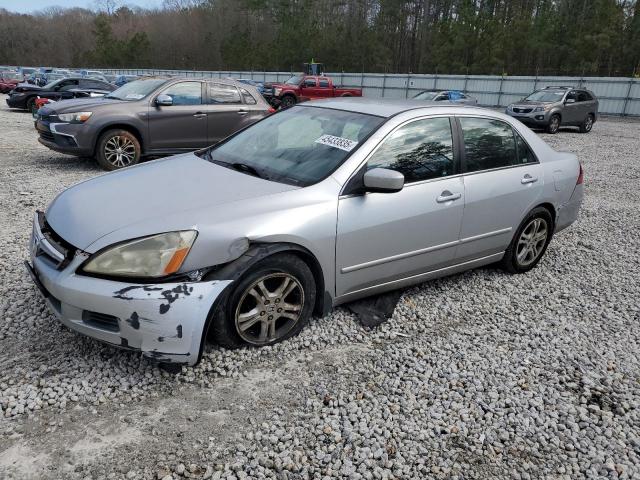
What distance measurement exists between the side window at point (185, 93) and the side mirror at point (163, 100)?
20 cm

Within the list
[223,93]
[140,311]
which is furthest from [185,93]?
[140,311]

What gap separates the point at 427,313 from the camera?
381 centimetres

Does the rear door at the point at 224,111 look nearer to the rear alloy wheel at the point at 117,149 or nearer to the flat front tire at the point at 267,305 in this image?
the rear alloy wheel at the point at 117,149

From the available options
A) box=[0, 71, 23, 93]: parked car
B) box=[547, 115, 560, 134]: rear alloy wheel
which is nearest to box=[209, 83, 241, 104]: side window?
box=[547, 115, 560, 134]: rear alloy wheel

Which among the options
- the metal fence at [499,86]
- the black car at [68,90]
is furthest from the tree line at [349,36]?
the black car at [68,90]

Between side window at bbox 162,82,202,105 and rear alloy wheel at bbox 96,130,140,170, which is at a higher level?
side window at bbox 162,82,202,105

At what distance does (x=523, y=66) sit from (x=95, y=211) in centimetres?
5254

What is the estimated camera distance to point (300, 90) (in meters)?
24.6

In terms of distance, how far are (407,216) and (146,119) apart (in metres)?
6.11

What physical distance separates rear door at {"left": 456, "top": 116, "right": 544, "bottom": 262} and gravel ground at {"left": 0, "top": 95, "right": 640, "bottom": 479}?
0.51 m

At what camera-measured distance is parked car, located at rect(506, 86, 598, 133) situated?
16703 mm

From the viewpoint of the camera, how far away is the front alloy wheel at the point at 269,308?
9.66 feet

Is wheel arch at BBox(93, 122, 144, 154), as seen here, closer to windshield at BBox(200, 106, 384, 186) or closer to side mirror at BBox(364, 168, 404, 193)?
windshield at BBox(200, 106, 384, 186)

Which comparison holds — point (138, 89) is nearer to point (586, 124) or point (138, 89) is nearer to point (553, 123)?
point (553, 123)
